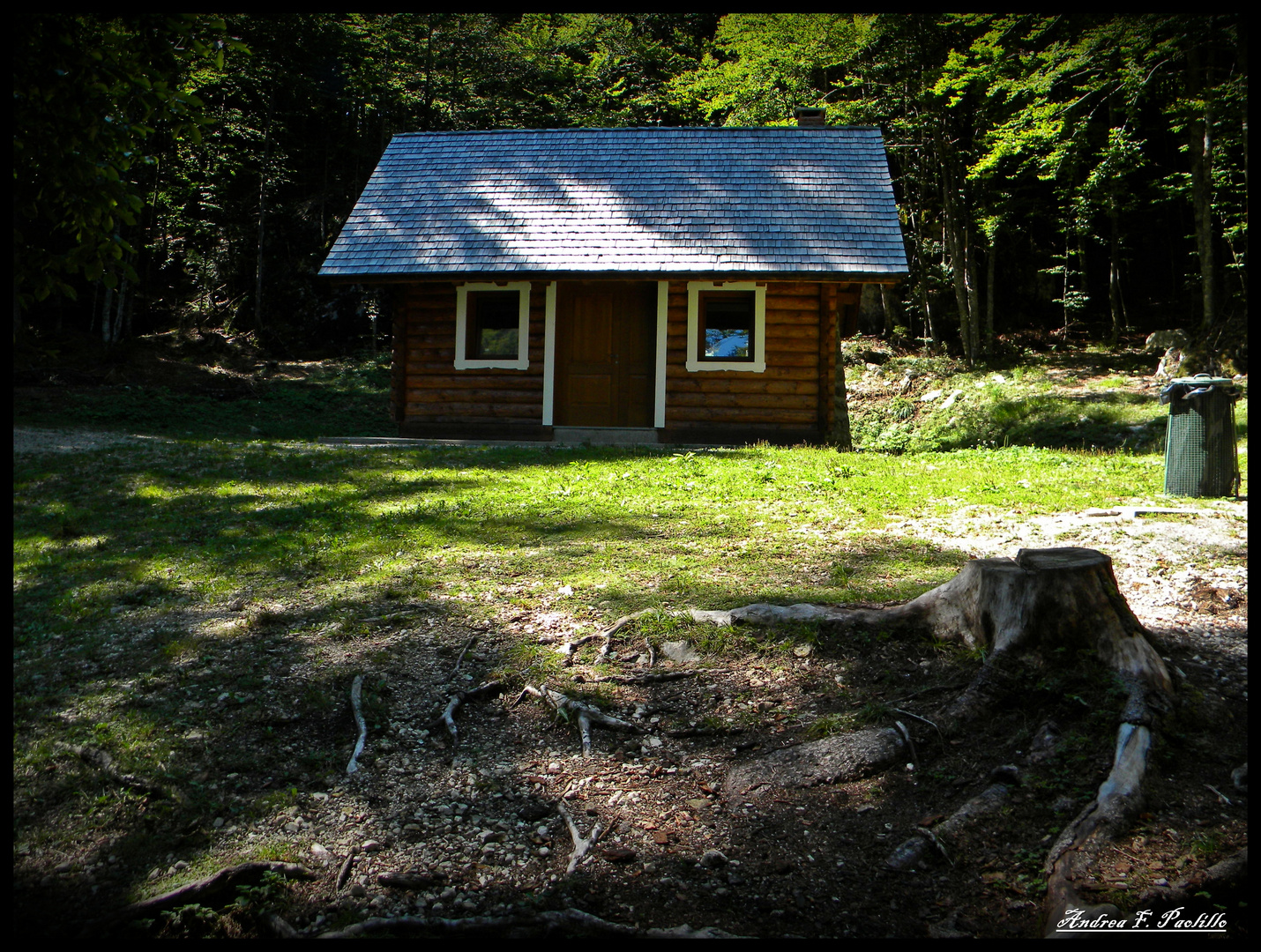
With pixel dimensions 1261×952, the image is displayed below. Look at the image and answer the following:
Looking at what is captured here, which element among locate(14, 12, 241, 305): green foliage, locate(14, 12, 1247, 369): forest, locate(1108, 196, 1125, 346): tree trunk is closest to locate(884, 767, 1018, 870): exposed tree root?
locate(14, 12, 241, 305): green foliage

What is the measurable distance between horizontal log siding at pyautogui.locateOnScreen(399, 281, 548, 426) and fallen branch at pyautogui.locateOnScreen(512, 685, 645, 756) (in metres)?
9.68

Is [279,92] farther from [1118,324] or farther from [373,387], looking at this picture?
[1118,324]

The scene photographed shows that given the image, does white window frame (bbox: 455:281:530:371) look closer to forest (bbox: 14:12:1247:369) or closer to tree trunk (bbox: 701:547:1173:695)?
forest (bbox: 14:12:1247:369)

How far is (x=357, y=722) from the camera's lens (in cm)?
325

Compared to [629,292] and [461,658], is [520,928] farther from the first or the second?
[629,292]

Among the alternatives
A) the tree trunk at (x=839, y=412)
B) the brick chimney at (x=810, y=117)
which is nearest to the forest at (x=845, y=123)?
the brick chimney at (x=810, y=117)

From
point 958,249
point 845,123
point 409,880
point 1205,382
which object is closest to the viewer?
point 409,880

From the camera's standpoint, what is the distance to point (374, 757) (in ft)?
10.0

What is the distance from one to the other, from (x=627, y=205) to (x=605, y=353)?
2412 mm

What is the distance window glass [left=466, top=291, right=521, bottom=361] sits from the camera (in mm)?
13055

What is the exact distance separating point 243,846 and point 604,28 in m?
31.4

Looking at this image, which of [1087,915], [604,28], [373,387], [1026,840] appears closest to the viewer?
[1087,915]

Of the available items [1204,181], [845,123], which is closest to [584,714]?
[1204,181]

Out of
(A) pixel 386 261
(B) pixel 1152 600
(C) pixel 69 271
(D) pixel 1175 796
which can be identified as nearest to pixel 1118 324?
(A) pixel 386 261
